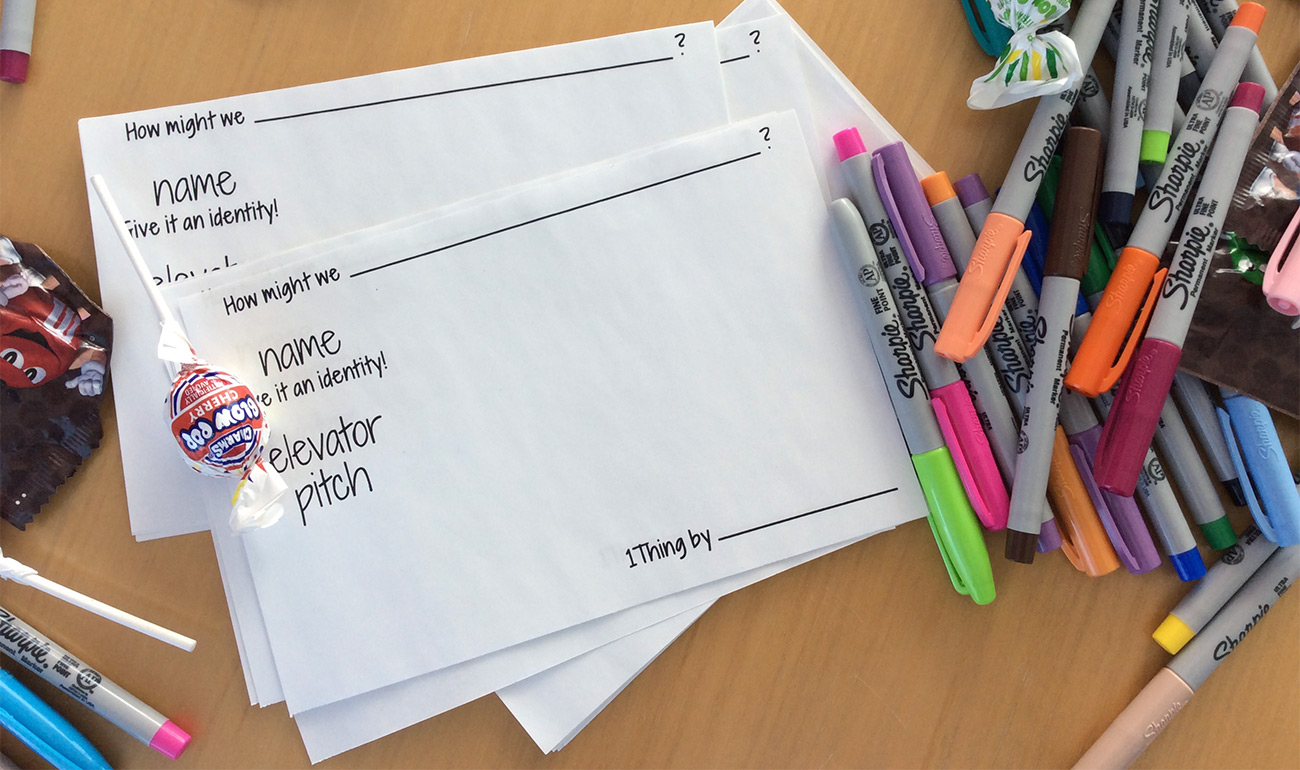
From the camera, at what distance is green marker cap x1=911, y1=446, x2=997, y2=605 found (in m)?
0.47

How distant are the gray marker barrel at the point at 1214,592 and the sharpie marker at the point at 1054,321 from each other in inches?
4.5

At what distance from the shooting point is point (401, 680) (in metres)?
0.47

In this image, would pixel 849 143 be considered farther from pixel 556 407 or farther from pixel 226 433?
pixel 226 433

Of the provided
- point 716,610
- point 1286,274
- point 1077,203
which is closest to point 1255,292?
point 1286,274

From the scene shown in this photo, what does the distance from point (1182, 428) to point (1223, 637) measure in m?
0.13

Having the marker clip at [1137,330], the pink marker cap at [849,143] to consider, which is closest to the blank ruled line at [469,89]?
the pink marker cap at [849,143]

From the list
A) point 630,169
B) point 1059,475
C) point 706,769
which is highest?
point 630,169

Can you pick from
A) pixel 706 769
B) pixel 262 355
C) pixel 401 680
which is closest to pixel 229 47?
pixel 262 355

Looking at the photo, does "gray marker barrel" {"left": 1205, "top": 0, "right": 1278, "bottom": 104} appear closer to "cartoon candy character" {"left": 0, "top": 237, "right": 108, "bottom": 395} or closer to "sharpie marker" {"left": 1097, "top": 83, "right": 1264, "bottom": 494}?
"sharpie marker" {"left": 1097, "top": 83, "right": 1264, "bottom": 494}

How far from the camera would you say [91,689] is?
0.47m

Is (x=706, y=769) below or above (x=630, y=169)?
below

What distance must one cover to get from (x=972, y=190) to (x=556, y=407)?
289 mm

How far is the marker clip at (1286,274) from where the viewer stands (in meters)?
0.44

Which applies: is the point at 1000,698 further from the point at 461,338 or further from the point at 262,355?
the point at 262,355
